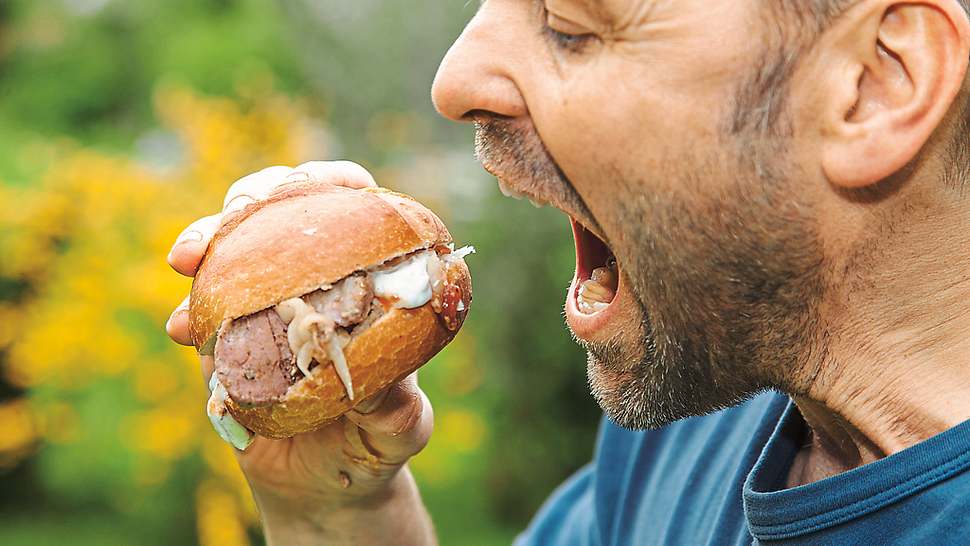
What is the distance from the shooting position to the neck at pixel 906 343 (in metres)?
1.58

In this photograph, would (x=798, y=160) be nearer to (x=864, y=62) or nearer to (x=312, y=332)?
(x=864, y=62)

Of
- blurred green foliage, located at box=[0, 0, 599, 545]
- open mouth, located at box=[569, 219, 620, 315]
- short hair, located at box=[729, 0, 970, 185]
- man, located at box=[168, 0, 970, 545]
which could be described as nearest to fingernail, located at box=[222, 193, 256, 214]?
man, located at box=[168, 0, 970, 545]

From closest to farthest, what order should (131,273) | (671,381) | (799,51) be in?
1. (799,51)
2. (671,381)
3. (131,273)

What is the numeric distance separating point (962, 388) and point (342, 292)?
0.97 meters

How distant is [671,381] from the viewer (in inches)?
70.3

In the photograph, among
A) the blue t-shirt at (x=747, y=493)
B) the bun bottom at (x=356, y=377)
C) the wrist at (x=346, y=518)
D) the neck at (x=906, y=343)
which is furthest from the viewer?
the wrist at (x=346, y=518)

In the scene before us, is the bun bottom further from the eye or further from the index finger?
the eye

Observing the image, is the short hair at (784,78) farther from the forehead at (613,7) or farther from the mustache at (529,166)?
the mustache at (529,166)

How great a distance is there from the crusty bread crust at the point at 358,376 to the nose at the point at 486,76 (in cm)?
35

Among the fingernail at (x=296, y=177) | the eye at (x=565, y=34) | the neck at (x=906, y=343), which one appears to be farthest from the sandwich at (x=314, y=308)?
the neck at (x=906, y=343)

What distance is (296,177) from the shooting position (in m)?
1.95

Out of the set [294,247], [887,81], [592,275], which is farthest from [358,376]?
[887,81]

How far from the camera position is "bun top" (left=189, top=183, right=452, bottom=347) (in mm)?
1691

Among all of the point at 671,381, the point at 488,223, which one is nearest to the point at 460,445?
the point at 488,223
